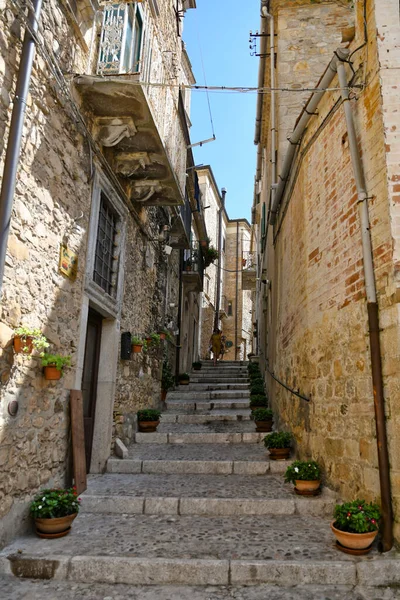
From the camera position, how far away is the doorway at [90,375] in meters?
6.45

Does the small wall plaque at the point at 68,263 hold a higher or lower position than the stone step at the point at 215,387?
higher

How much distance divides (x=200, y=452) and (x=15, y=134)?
5.34 meters

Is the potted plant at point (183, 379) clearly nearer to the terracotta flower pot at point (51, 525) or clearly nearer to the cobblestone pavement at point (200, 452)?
the cobblestone pavement at point (200, 452)

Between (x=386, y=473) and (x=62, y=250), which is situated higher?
(x=62, y=250)

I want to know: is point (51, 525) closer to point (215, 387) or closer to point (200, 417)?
point (200, 417)

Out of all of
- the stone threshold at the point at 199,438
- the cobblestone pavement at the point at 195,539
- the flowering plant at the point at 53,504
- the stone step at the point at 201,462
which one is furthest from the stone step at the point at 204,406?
the flowering plant at the point at 53,504

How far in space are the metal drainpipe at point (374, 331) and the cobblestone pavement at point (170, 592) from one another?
597 millimetres

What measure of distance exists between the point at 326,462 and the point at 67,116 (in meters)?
5.15

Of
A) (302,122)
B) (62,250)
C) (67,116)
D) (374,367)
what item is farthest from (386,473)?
(67,116)

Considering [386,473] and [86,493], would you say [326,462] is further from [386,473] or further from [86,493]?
[86,493]

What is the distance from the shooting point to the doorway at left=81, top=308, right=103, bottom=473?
6453 millimetres

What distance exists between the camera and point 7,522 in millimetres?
3898

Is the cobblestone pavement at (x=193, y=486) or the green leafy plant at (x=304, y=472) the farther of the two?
the cobblestone pavement at (x=193, y=486)

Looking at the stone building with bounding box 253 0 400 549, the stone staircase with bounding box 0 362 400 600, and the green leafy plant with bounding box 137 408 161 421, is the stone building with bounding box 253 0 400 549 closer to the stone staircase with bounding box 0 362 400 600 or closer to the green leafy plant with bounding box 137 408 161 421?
the stone staircase with bounding box 0 362 400 600
